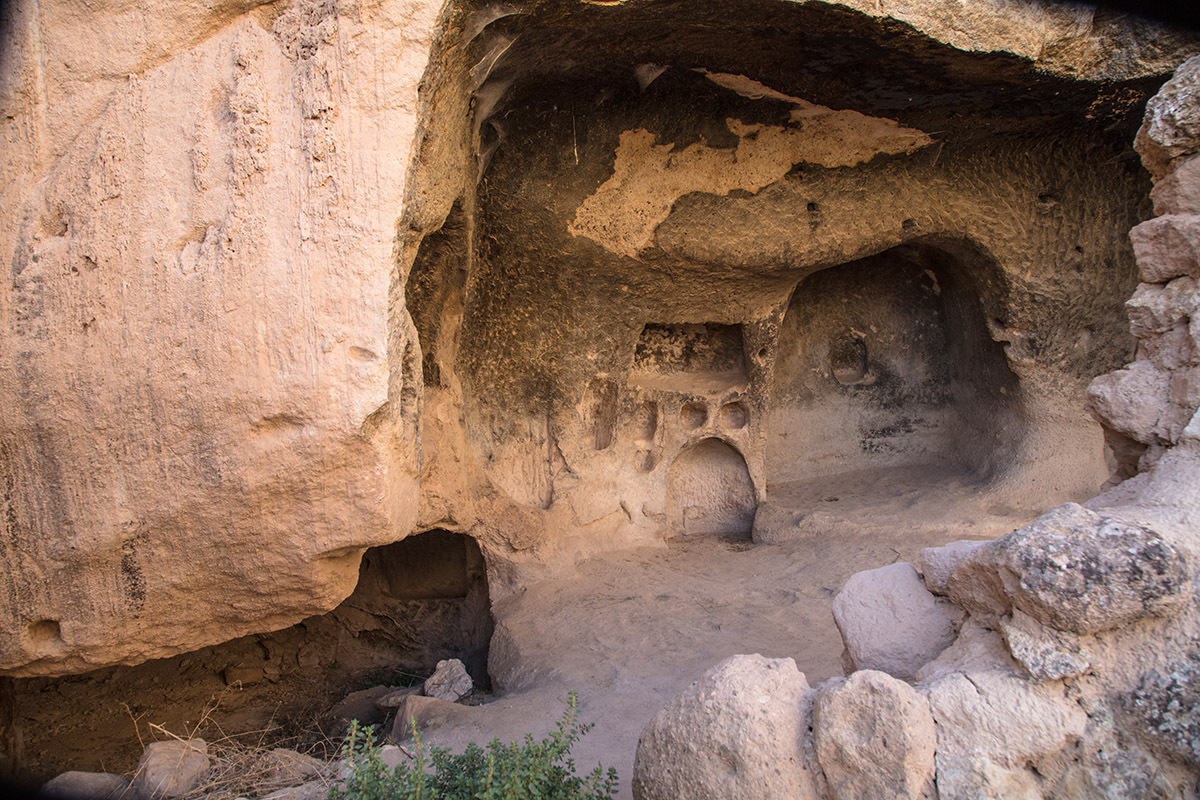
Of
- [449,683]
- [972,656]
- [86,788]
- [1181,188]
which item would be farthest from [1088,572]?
[86,788]

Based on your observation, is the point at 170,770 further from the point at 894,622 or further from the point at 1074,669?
the point at 1074,669

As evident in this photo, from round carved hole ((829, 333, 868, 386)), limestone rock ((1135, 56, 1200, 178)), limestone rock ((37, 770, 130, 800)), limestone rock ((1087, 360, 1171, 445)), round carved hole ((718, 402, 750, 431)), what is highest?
limestone rock ((1135, 56, 1200, 178))

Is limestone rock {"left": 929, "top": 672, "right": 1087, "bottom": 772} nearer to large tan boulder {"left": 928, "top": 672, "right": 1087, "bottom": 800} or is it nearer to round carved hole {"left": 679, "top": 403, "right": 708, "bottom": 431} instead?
large tan boulder {"left": 928, "top": 672, "right": 1087, "bottom": 800}

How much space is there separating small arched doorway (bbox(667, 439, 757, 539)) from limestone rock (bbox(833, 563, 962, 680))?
8.02ft

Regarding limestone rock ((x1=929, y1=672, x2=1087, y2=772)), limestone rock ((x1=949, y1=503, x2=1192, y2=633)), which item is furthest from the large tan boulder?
limestone rock ((x1=949, y1=503, x2=1192, y2=633))

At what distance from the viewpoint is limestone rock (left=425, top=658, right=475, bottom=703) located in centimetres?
316

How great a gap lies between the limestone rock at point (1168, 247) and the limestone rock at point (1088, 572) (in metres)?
0.76

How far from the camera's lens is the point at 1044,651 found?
147 centimetres

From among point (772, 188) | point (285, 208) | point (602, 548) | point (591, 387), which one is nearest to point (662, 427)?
point (591, 387)

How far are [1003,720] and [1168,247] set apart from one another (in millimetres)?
1200

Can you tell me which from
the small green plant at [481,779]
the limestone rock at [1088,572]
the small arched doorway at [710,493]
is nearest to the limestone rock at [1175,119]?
the limestone rock at [1088,572]

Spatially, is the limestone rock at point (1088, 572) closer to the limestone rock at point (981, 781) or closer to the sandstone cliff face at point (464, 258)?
the limestone rock at point (981, 781)

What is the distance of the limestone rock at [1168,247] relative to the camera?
1825mm

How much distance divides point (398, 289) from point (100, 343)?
29.2 inches
